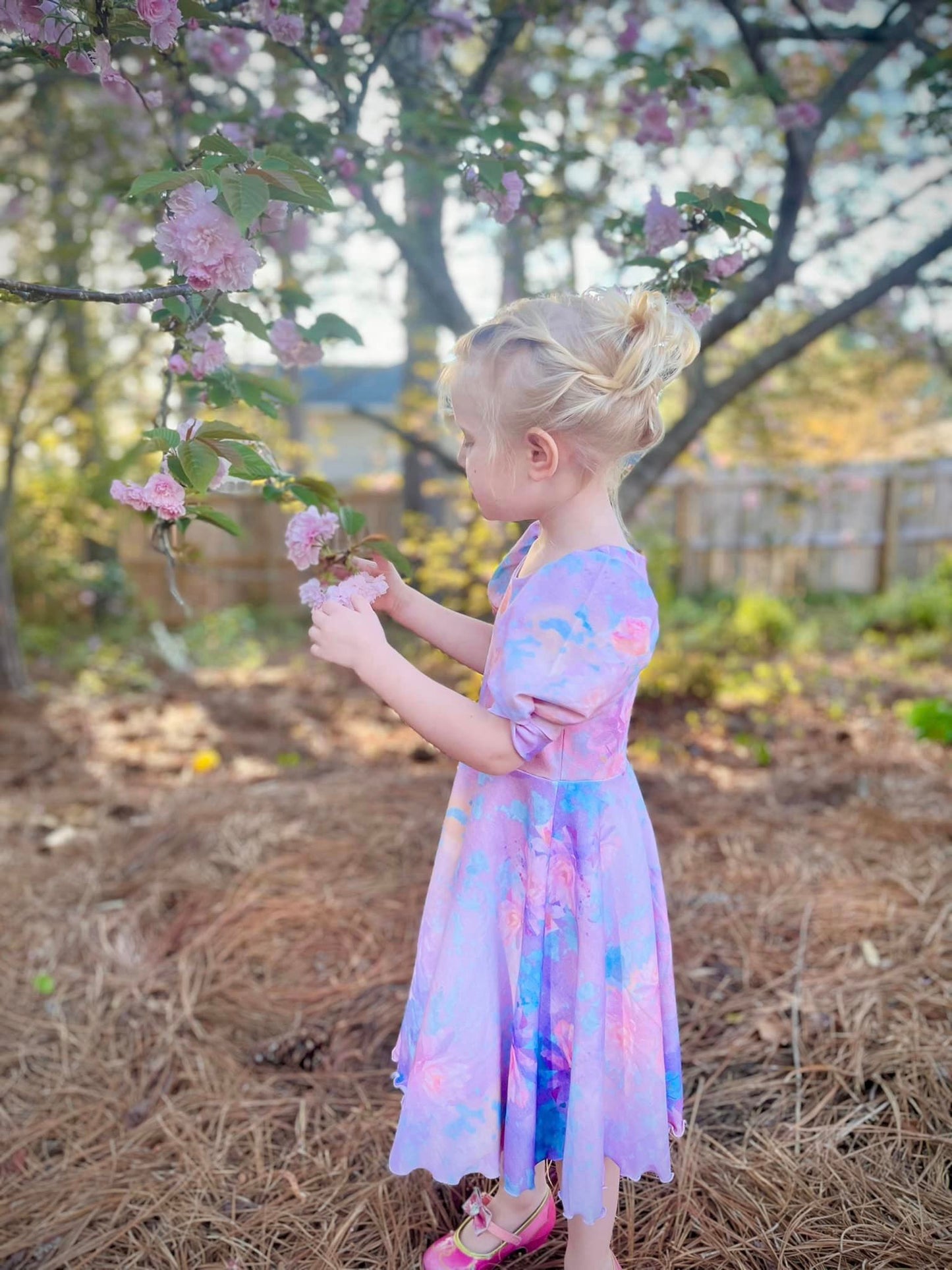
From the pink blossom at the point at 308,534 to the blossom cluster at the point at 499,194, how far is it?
71 centimetres

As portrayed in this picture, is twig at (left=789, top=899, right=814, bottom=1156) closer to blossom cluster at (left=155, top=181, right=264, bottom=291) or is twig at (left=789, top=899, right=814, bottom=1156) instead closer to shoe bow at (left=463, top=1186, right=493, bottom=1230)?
shoe bow at (left=463, top=1186, right=493, bottom=1230)

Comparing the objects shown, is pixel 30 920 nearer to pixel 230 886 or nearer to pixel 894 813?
pixel 230 886

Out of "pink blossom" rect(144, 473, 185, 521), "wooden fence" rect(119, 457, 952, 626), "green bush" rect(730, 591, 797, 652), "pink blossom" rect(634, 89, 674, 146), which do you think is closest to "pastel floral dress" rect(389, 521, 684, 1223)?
"pink blossom" rect(144, 473, 185, 521)

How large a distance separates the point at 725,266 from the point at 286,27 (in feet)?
2.86

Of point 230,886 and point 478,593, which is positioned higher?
point 478,593

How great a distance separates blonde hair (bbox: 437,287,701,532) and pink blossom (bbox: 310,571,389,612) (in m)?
0.26

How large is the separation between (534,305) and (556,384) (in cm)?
13

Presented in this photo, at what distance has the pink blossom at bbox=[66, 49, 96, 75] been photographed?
127 cm

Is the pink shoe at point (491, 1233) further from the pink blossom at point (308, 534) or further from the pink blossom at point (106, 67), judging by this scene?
the pink blossom at point (106, 67)

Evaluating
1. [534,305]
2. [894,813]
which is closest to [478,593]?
[894,813]

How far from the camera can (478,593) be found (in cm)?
383

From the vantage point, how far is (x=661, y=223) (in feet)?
5.23

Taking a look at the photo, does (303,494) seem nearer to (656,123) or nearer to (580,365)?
(580,365)

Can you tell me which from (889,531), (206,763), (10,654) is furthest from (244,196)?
(889,531)
